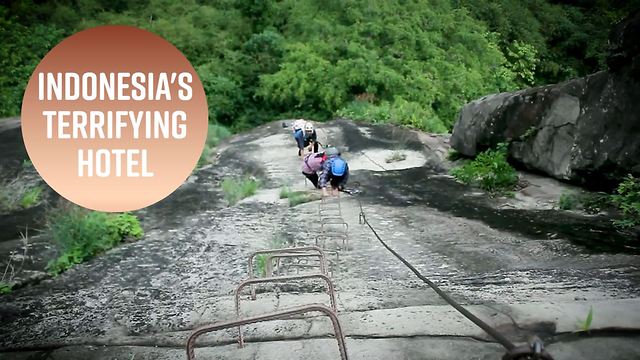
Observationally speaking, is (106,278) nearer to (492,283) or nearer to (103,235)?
(103,235)

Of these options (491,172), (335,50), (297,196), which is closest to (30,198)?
(297,196)

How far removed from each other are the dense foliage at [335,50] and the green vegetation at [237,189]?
21.6ft

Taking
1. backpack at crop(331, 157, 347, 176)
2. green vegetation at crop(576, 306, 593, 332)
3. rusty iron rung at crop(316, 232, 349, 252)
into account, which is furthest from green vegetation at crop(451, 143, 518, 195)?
green vegetation at crop(576, 306, 593, 332)

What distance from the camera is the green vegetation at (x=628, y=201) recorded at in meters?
5.45

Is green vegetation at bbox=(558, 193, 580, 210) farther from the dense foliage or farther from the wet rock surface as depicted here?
the dense foliage

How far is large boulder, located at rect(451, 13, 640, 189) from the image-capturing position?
649 cm

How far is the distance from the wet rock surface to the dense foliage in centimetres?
796

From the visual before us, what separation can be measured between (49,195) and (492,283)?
7.37m

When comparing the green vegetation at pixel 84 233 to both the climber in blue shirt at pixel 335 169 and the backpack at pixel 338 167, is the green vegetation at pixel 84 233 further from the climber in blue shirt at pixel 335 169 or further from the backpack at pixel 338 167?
the backpack at pixel 338 167

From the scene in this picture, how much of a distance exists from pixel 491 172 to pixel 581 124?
1567 millimetres

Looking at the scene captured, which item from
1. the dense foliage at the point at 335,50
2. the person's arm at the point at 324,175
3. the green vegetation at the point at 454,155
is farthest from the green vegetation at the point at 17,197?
the dense foliage at the point at 335,50

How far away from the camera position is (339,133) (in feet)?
41.4

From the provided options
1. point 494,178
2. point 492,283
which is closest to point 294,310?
point 492,283

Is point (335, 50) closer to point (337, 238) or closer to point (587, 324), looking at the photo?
point (337, 238)
